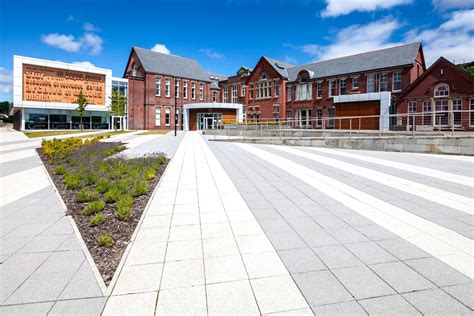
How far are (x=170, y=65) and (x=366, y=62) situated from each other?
114 feet

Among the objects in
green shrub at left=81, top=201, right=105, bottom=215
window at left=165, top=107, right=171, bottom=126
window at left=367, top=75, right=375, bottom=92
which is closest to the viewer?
green shrub at left=81, top=201, right=105, bottom=215

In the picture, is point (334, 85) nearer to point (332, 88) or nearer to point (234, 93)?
point (332, 88)

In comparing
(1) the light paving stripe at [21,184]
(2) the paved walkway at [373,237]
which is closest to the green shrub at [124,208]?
(2) the paved walkway at [373,237]

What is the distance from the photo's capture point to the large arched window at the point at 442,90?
28141mm

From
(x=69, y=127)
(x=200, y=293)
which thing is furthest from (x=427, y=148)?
(x=69, y=127)

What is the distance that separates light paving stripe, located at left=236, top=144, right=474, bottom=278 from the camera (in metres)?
3.76

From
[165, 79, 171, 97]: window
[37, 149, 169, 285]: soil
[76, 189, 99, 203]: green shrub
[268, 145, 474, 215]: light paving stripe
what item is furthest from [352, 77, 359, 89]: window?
[76, 189, 99, 203]: green shrub

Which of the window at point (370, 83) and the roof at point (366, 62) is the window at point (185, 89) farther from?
the window at point (370, 83)

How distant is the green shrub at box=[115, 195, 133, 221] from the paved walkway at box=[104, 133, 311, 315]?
1.15ft

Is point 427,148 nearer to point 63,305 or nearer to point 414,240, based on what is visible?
point 414,240

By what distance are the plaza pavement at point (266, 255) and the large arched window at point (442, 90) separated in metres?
26.4

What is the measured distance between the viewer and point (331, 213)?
5.49 metres

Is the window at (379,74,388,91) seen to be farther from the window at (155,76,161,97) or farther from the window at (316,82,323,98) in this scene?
the window at (155,76,161,97)

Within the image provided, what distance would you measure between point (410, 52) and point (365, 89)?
238 inches
